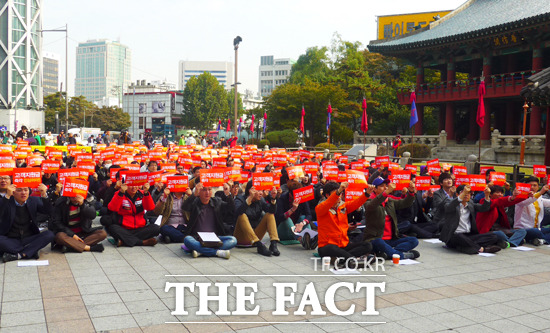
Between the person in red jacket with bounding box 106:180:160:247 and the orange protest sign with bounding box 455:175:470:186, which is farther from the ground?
the orange protest sign with bounding box 455:175:470:186

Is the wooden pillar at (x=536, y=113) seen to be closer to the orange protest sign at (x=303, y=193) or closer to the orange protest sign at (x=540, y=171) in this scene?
the orange protest sign at (x=540, y=171)

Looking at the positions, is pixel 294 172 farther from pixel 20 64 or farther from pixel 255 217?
pixel 20 64

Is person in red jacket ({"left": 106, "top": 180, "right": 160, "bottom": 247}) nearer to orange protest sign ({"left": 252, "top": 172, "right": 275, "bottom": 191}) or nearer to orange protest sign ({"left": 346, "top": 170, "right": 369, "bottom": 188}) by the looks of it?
orange protest sign ({"left": 252, "top": 172, "right": 275, "bottom": 191})

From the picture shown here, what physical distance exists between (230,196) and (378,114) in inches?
1608

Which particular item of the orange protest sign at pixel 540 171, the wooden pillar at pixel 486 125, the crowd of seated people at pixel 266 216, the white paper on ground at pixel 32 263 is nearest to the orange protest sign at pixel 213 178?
the crowd of seated people at pixel 266 216

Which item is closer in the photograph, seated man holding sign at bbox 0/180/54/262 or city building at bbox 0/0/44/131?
seated man holding sign at bbox 0/180/54/262

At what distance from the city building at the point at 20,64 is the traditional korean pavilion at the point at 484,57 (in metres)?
41.3

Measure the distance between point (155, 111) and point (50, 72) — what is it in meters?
68.1

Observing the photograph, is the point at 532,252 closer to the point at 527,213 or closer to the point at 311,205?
the point at 527,213

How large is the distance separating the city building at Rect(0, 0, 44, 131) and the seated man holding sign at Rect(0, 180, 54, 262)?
169ft

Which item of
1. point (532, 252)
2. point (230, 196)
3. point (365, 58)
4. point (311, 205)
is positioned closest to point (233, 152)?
point (311, 205)

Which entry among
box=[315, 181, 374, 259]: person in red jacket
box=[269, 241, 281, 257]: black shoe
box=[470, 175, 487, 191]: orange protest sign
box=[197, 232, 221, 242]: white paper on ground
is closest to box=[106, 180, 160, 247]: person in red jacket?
box=[197, 232, 221, 242]: white paper on ground

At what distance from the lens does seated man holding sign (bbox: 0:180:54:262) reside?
7.88 metres

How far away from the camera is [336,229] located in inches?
317
